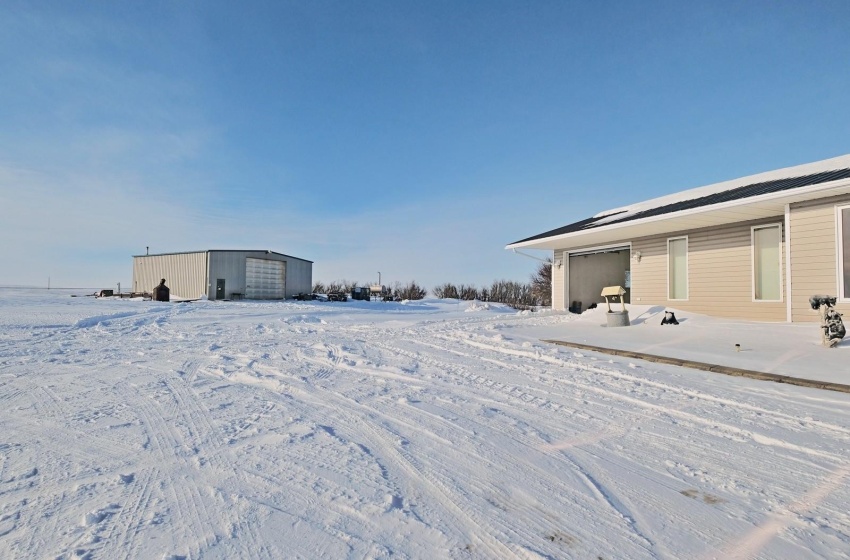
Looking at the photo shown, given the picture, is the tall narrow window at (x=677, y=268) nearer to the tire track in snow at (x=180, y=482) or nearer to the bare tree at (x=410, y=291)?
the tire track in snow at (x=180, y=482)

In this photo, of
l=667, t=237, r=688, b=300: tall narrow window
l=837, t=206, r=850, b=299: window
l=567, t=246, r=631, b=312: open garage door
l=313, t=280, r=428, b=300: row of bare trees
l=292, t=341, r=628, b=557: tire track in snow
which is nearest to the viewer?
l=292, t=341, r=628, b=557: tire track in snow

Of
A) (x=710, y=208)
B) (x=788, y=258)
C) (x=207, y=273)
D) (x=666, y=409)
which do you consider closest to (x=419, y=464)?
(x=666, y=409)

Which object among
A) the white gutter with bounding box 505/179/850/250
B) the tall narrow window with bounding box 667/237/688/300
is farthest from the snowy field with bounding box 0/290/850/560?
the tall narrow window with bounding box 667/237/688/300

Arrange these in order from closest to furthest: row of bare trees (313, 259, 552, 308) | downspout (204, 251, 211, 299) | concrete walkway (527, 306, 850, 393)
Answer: concrete walkway (527, 306, 850, 393), downspout (204, 251, 211, 299), row of bare trees (313, 259, 552, 308)

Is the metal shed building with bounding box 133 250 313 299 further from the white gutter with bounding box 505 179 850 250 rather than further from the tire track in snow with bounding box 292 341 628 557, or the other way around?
the tire track in snow with bounding box 292 341 628 557

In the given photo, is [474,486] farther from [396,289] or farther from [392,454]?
[396,289]

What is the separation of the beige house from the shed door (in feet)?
57.3

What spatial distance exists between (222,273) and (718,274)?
2377cm

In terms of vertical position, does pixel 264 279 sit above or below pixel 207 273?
below

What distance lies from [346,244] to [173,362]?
95.6ft

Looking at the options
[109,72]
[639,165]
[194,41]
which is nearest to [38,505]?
[194,41]

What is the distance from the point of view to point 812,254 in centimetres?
805

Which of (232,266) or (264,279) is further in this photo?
(264,279)

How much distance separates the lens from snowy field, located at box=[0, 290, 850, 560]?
1.86 meters
